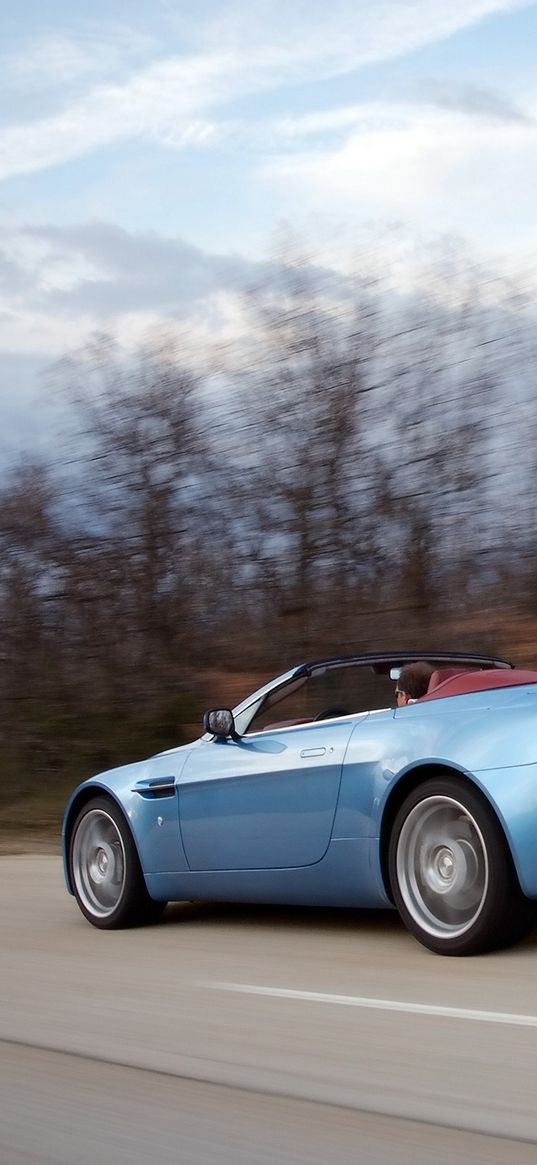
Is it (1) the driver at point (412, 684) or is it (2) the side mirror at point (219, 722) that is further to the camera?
(2) the side mirror at point (219, 722)

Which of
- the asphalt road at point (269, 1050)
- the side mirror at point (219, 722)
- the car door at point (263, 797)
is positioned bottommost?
the asphalt road at point (269, 1050)

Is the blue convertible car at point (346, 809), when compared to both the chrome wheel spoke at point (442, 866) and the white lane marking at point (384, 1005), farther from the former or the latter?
the white lane marking at point (384, 1005)

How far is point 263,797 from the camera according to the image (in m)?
6.29

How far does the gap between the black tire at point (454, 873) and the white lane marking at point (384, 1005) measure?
623 millimetres

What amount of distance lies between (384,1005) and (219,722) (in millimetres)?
2073

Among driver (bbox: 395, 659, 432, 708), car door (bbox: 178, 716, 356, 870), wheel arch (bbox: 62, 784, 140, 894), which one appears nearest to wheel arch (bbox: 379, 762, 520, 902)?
car door (bbox: 178, 716, 356, 870)

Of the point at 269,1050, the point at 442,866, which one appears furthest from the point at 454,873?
the point at 269,1050

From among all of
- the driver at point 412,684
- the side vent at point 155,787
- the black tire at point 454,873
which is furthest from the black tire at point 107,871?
the black tire at point 454,873

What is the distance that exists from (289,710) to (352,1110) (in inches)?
133

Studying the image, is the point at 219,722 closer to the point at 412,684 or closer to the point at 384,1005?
the point at 412,684

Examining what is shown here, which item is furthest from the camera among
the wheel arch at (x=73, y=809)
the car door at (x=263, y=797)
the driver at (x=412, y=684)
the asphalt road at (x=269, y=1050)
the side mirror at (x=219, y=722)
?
the wheel arch at (x=73, y=809)

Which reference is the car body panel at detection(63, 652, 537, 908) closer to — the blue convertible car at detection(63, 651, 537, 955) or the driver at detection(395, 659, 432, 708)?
the blue convertible car at detection(63, 651, 537, 955)

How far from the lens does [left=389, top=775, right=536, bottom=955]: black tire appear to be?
5.28m

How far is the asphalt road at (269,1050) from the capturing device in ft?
11.4
